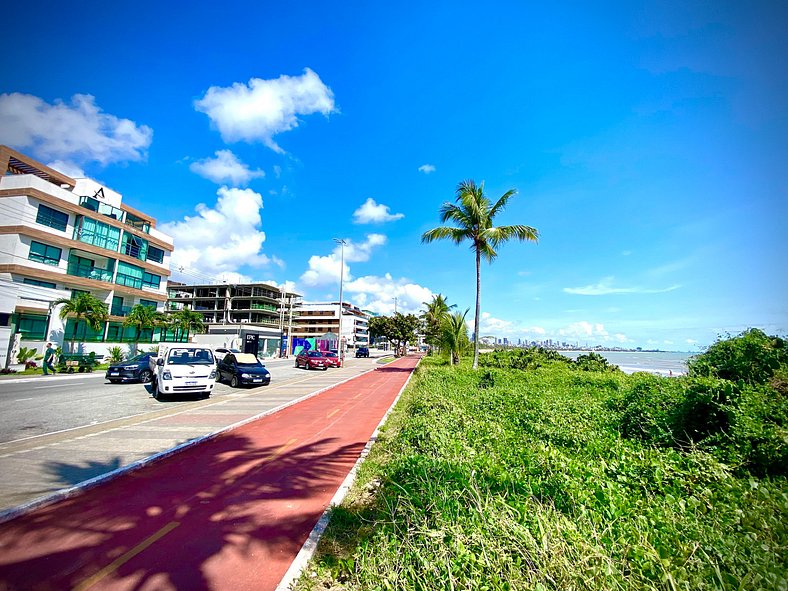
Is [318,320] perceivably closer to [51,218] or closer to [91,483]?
[51,218]

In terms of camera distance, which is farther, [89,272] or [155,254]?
[155,254]

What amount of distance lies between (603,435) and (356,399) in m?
10.2

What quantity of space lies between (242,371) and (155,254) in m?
31.5

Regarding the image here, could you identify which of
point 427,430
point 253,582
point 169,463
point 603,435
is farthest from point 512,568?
point 169,463

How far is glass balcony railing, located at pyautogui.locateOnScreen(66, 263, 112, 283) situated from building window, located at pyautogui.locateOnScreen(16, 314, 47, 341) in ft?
17.4

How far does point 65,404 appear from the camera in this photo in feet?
39.7

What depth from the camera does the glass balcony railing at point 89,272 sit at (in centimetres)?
3027

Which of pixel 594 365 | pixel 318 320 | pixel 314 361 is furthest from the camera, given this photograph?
pixel 318 320

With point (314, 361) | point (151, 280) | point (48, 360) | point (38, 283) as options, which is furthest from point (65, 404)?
point (151, 280)

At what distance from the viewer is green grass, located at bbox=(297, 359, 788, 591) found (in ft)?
8.31

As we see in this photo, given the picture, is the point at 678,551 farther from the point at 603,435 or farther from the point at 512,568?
the point at 603,435

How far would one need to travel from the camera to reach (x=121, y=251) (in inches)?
1363

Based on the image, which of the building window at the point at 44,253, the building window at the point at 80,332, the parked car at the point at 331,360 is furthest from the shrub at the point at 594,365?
the building window at the point at 44,253

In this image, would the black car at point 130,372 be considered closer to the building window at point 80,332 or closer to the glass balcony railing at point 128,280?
the building window at point 80,332
